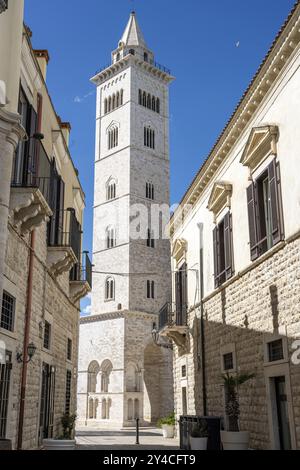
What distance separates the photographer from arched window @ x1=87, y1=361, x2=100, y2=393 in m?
41.0

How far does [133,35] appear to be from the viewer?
5444 cm

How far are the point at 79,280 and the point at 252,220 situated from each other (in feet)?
25.8

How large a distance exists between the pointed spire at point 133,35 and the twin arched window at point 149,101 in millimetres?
6686

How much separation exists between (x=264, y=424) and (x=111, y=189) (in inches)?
1442

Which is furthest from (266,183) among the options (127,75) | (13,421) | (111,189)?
(127,75)

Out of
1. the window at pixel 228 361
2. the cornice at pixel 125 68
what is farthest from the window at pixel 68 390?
the cornice at pixel 125 68

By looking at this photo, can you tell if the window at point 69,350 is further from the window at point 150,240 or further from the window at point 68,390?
the window at point 150,240

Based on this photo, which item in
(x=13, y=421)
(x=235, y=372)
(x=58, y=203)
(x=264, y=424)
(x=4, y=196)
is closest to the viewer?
(x=4, y=196)

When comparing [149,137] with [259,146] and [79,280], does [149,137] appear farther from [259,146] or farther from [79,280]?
[259,146]

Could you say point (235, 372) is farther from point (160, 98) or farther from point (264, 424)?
point (160, 98)

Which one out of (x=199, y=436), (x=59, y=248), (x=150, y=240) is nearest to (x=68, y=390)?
(x=59, y=248)

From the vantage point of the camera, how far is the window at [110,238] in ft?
146

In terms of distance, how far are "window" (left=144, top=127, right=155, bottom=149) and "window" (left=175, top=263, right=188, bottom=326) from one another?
2879cm

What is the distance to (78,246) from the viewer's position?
17.4 m
